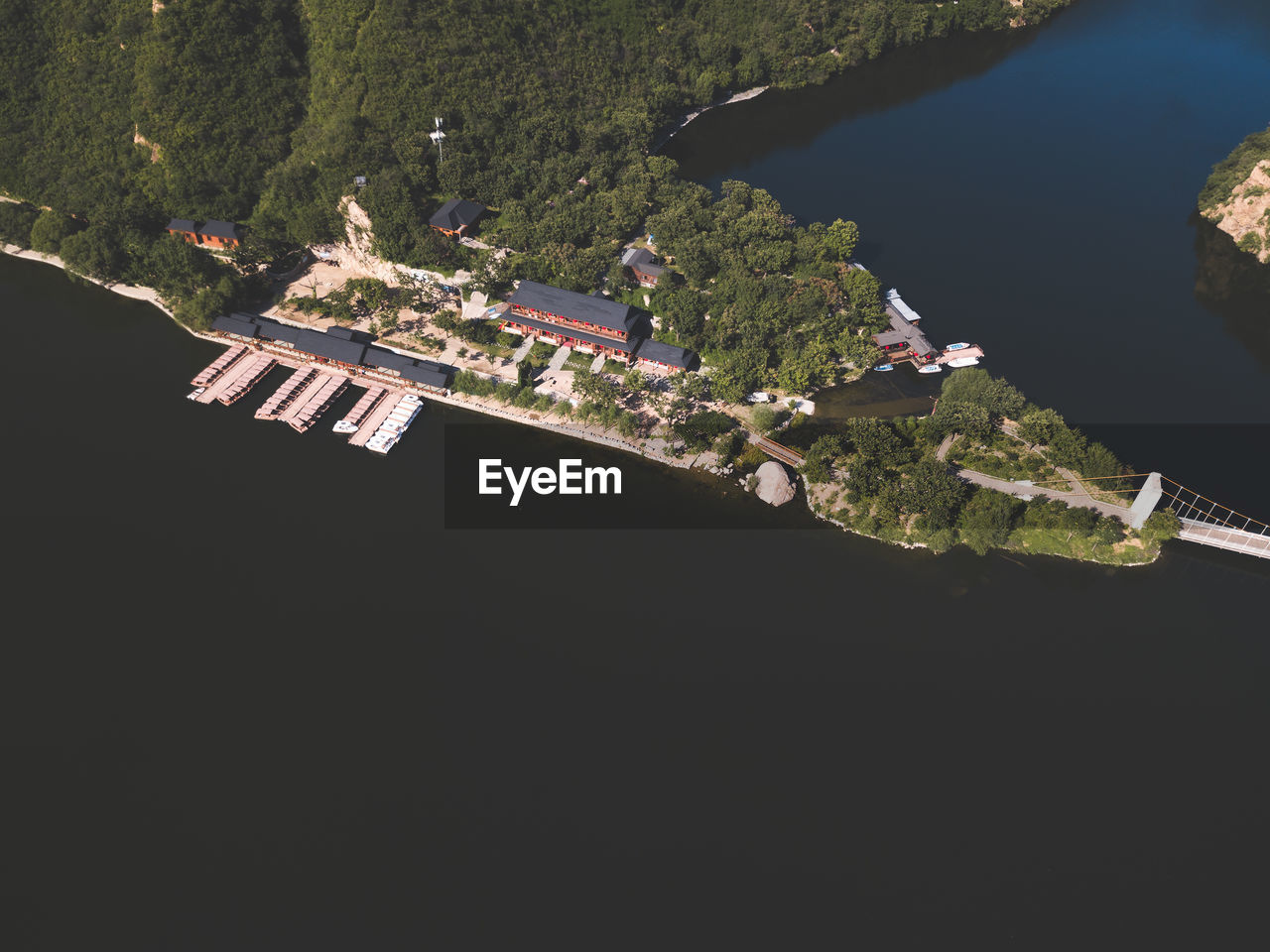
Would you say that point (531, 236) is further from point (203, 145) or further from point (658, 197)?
point (203, 145)

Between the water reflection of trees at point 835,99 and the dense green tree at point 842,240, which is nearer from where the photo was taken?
the dense green tree at point 842,240

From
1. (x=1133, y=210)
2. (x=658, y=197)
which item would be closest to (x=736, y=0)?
(x=658, y=197)

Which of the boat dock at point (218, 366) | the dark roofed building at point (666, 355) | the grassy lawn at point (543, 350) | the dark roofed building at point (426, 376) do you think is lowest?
the boat dock at point (218, 366)

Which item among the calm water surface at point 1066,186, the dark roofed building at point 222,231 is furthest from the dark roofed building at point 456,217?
the calm water surface at point 1066,186

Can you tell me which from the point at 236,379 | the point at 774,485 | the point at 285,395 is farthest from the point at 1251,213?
the point at 236,379

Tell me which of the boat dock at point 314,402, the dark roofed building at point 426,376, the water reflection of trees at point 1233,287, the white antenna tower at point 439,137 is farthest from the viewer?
the white antenna tower at point 439,137

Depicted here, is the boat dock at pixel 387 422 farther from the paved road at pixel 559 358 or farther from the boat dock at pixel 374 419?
the paved road at pixel 559 358
